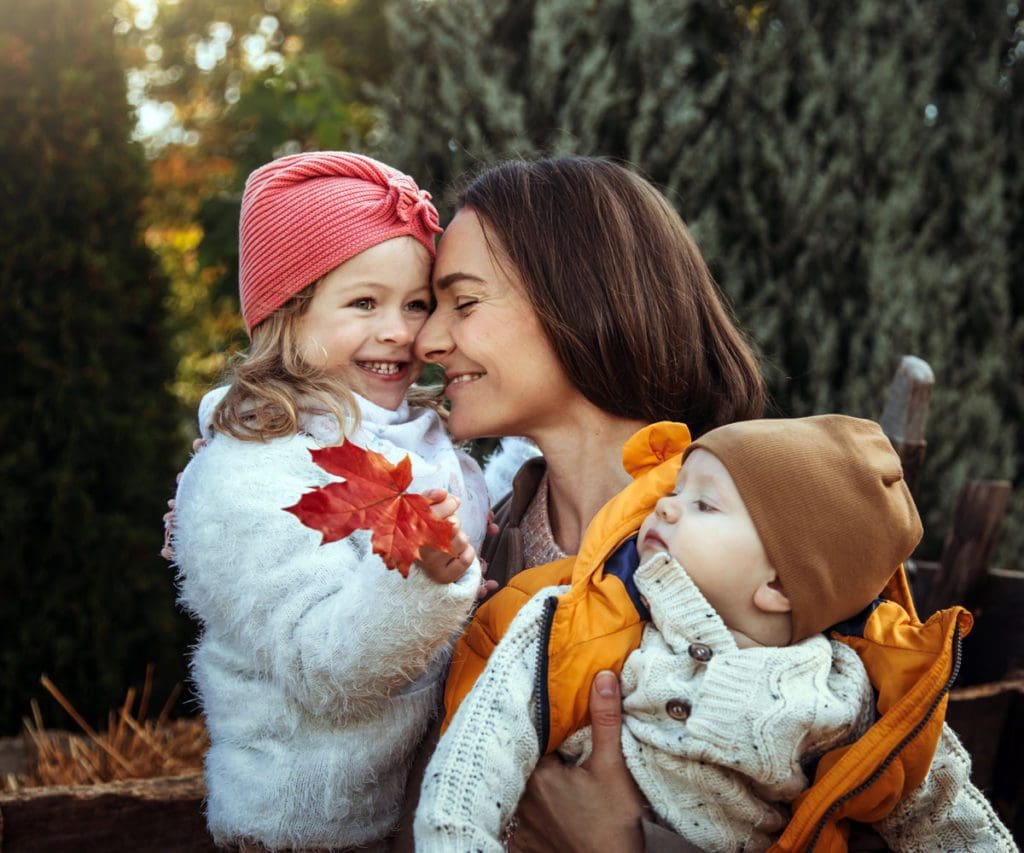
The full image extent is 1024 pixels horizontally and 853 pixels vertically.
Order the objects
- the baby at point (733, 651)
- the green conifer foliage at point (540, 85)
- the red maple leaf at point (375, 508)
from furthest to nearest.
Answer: the green conifer foliage at point (540, 85)
the baby at point (733, 651)
the red maple leaf at point (375, 508)

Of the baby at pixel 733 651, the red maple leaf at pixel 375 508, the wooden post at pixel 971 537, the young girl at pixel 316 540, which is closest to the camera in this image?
the red maple leaf at pixel 375 508

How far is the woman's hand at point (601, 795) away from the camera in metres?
1.87

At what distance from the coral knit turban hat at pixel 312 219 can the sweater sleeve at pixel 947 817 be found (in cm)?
161

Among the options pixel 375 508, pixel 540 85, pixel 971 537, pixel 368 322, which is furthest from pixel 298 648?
pixel 540 85

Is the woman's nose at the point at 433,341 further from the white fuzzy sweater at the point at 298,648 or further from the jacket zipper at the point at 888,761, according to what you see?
the jacket zipper at the point at 888,761

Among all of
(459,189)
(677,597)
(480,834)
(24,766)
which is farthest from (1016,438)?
(24,766)

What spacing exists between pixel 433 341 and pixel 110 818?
1.42 meters

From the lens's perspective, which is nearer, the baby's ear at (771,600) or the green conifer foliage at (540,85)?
the baby's ear at (771,600)

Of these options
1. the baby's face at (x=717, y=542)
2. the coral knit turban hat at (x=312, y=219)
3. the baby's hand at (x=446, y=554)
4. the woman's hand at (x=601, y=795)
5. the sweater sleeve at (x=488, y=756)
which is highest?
the coral knit turban hat at (x=312, y=219)

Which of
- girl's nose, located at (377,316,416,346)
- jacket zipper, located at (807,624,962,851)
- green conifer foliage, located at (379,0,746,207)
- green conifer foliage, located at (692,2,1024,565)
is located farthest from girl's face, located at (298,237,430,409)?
green conifer foliage, located at (692,2,1024,565)

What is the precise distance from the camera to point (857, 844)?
206 cm

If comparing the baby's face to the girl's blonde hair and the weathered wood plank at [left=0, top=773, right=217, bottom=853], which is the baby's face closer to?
the girl's blonde hair

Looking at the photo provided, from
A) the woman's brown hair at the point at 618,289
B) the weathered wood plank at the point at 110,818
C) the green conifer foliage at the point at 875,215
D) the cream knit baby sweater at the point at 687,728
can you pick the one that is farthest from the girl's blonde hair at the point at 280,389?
the green conifer foliage at the point at 875,215

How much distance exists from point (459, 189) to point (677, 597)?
1.50m
